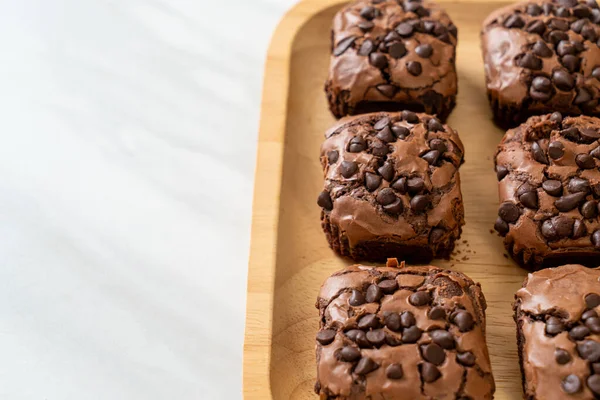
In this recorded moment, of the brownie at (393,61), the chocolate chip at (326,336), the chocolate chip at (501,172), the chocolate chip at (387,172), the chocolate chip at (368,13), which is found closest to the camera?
the chocolate chip at (326,336)

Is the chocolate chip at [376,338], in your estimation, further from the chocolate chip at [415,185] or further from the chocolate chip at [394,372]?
Result: the chocolate chip at [415,185]

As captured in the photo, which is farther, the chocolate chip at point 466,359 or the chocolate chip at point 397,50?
the chocolate chip at point 397,50

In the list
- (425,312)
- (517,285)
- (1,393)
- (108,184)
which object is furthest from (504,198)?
(1,393)

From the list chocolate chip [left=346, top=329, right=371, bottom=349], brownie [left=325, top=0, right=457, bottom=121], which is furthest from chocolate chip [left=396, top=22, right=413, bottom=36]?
chocolate chip [left=346, top=329, right=371, bottom=349]

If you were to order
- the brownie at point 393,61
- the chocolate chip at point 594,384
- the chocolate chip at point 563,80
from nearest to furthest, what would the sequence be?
the chocolate chip at point 594,384 → the chocolate chip at point 563,80 → the brownie at point 393,61

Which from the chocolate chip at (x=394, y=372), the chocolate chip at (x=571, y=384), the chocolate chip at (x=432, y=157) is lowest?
the chocolate chip at (x=571, y=384)

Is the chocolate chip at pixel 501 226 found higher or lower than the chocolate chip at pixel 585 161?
lower

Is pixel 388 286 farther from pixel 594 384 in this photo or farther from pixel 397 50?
pixel 397 50

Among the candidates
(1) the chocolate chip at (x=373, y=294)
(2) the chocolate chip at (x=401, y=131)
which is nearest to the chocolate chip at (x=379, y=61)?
(2) the chocolate chip at (x=401, y=131)
